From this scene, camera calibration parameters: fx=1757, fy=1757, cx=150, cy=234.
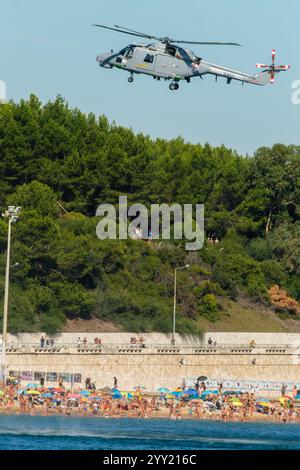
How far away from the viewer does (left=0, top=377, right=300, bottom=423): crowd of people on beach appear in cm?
9650

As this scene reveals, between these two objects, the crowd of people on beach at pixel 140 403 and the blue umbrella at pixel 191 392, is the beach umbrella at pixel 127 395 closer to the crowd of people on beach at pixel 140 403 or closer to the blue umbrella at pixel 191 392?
the crowd of people on beach at pixel 140 403

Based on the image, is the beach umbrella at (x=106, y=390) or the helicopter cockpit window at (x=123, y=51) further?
the beach umbrella at (x=106, y=390)

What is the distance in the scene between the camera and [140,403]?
326 ft

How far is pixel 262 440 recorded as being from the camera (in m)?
92.4

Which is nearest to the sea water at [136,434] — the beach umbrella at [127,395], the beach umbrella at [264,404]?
the beach umbrella at [264,404]

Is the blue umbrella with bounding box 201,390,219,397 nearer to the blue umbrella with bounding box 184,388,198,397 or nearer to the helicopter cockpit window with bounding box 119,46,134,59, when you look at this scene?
the blue umbrella with bounding box 184,388,198,397

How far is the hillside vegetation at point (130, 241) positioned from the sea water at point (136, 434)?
19.6m

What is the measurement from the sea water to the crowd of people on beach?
4.03 ft

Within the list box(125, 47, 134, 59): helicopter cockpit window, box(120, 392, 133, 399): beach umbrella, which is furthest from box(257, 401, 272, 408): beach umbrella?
box(125, 47, 134, 59): helicopter cockpit window

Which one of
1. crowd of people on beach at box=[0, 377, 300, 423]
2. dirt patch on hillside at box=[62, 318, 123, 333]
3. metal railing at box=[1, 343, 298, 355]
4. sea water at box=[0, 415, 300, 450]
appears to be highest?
dirt patch on hillside at box=[62, 318, 123, 333]

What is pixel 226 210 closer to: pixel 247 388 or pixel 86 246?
pixel 86 246

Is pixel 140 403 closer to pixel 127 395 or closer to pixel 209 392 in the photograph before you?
pixel 127 395

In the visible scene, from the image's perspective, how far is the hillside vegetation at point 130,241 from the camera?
122062 mm

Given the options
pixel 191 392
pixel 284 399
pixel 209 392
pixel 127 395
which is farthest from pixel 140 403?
pixel 284 399
